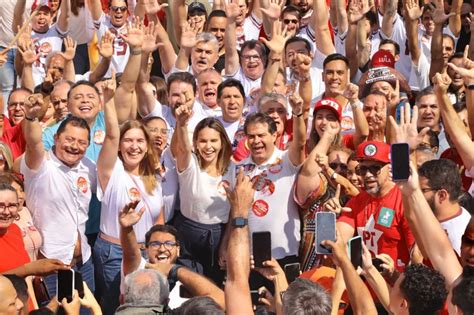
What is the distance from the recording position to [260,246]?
237 inches

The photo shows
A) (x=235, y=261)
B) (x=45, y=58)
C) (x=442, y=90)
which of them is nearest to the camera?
(x=235, y=261)

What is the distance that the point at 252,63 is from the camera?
34.3 feet

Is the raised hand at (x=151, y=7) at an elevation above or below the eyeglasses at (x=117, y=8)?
below

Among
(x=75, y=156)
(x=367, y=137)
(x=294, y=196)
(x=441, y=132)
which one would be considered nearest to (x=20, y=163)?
(x=75, y=156)

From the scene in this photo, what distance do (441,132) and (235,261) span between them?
418 centimetres

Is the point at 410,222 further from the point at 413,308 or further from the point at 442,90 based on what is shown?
the point at 442,90

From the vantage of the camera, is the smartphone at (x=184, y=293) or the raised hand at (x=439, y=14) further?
the raised hand at (x=439, y=14)

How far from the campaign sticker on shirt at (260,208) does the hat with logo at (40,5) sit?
470 cm

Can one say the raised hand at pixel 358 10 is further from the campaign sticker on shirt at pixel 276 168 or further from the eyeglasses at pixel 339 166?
the campaign sticker on shirt at pixel 276 168

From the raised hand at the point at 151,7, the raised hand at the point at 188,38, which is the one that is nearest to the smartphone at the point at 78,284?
the raised hand at the point at 188,38

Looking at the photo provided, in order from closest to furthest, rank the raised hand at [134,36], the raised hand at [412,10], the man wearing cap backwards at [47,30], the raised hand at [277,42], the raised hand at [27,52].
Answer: the raised hand at [134,36]
the raised hand at [277,42]
the raised hand at [27,52]
the raised hand at [412,10]
the man wearing cap backwards at [47,30]

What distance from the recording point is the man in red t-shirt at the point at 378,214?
23.1 feet

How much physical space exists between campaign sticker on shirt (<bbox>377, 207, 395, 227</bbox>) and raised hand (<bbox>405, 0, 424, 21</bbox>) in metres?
4.37

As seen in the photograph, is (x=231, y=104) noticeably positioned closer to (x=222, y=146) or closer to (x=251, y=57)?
(x=222, y=146)
